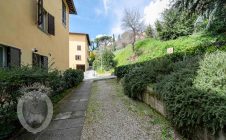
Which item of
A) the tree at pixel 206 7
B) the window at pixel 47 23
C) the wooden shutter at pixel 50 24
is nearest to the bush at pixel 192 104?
the tree at pixel 206 7

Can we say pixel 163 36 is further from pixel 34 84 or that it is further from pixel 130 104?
pixel 34 84

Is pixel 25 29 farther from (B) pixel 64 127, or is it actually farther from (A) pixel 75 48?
(A) pixel 75 48

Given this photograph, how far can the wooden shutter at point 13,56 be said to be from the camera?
7738mm

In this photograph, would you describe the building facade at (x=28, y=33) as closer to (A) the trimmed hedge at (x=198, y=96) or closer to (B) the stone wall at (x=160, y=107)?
(B) the stone wall at (x=160, y=107)

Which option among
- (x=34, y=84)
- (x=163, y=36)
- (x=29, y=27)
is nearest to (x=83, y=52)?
(x=163, y=36)

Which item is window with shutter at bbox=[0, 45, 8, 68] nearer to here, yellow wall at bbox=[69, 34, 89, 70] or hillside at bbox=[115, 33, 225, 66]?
hillside at bbox=[115, 33, 225, 66]

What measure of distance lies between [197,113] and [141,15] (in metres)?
30.9

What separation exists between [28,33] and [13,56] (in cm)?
192

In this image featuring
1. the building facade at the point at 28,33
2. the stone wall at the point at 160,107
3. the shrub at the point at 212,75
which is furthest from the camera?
the building facade at the point at 28,33

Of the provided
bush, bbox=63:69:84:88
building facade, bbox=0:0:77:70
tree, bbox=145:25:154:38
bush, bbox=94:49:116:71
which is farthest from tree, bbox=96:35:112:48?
building facade, bbox=0:0:77:70

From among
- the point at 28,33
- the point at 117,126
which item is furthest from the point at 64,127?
the point at 28,33

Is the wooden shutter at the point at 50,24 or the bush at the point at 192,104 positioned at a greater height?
the wooden shutter at the point at 50,24

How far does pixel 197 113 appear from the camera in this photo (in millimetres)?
3885

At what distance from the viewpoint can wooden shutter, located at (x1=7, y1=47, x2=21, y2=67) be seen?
7.74 m
